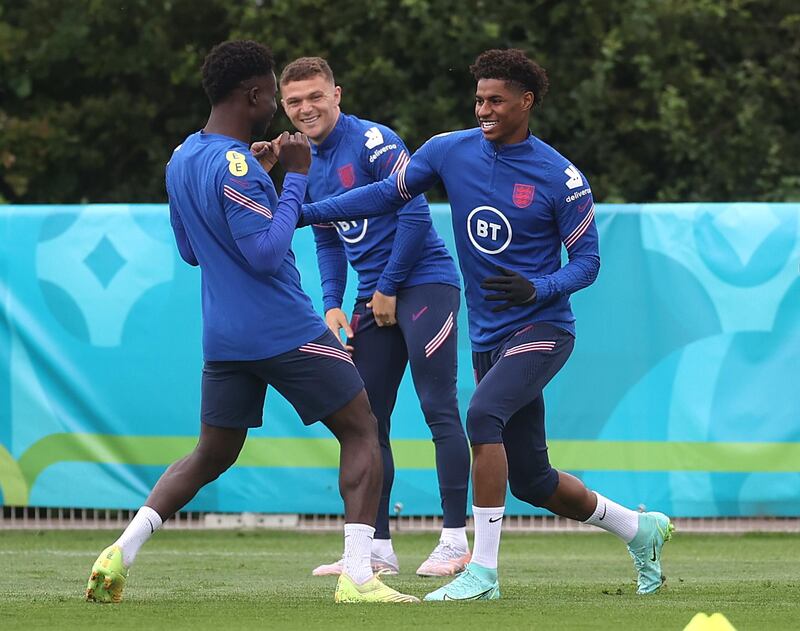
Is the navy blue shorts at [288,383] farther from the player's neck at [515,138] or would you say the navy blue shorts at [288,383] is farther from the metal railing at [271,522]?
the metal railing at [271,522]

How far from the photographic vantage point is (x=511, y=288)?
621 centimetres

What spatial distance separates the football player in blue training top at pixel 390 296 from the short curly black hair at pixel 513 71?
1050mm

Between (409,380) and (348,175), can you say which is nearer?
(348,175)

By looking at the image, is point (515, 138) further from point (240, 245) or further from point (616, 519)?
point (616, 519)

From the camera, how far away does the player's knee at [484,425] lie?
6.17m

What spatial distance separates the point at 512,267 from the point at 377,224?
145 cm

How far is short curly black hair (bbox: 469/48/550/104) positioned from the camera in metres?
6.52

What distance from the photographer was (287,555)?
905 centimetres

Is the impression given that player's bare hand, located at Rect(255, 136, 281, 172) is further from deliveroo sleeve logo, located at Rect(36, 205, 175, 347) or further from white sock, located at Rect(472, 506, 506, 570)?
deliveroo sleeve logo, located at Rect(36, 205, 175, 347)

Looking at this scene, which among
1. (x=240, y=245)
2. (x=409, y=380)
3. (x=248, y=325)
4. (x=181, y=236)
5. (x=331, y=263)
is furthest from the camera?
(x=409, y=380)

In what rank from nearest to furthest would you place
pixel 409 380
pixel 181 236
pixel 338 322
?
1. pixel 181 236
2. pixel 338 322
3. pixel 409 380

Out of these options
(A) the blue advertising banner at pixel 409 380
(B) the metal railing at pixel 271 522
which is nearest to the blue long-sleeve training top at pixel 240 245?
(A) the blue advertising banner at pixel 409 380

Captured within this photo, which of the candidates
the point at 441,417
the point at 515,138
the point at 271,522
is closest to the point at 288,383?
the point at 515,138

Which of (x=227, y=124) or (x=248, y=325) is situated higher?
(x=227, y=124)
